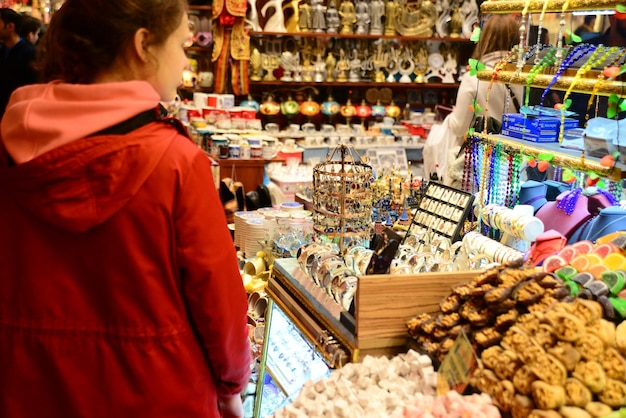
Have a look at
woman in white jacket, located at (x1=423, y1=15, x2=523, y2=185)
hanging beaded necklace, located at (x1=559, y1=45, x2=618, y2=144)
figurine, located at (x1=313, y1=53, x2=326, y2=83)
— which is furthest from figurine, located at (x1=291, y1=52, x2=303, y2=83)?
hanging beaded necklace, located at (x1=559, y1=45, x2=618, y2=144)

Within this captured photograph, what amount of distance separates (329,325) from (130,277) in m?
0.65

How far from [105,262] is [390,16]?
6408 mm

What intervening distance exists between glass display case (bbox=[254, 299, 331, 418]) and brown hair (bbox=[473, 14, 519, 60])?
6.69 feet

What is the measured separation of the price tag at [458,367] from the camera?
1515mm

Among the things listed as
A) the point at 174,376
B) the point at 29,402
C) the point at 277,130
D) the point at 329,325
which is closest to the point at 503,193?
the point at 329,325

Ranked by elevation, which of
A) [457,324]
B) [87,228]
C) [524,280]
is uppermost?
[87,228]

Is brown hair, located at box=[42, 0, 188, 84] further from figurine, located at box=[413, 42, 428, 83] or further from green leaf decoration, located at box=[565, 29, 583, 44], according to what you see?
figurine, located at box=[413, 42, 428, 83]

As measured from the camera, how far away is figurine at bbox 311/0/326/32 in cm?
726

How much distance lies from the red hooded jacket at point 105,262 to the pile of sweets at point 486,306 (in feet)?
1.49

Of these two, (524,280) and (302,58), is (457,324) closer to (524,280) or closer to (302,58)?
(524,280)

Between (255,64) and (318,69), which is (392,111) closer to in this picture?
(318,69)

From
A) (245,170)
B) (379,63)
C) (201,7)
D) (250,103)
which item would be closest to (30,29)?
(245,170)

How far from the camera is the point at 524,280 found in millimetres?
1657

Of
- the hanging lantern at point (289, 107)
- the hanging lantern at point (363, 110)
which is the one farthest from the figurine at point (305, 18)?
the hanging lantern at point (363, 110)
